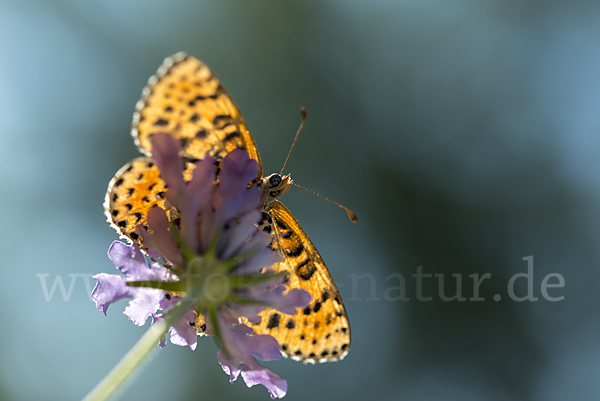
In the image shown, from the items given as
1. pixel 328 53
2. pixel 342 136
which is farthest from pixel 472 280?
pixel 328 53

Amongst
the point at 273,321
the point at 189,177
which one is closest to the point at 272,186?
the point at 189,177

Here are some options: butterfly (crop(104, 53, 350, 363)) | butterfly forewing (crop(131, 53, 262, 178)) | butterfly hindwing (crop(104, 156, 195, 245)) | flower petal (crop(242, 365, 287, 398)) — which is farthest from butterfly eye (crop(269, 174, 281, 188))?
flower petal (crop(242, 365, 287, 398))

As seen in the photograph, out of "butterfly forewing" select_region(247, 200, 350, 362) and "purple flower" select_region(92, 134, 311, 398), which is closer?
"purple flower" select_region(92, 134, 311, 398)

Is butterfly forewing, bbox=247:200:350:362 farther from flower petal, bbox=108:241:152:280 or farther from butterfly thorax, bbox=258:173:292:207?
flower petal, bbox=108:241:152:280

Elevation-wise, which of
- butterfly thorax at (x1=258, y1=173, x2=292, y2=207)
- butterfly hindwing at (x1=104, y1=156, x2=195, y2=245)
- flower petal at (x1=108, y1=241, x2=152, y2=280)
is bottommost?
flower petal at (x1=108, y1=241, x2=152, y2=280)

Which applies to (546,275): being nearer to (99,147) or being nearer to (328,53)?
(328,53)
